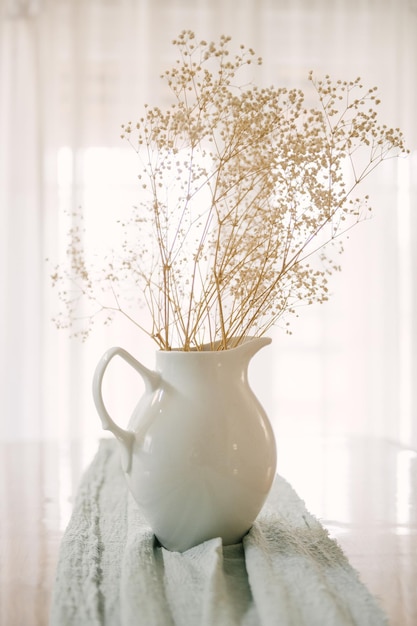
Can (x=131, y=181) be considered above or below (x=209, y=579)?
above

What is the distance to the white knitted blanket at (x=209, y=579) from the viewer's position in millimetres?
646

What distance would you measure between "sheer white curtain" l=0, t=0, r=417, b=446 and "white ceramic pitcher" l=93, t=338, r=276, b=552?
232 cm

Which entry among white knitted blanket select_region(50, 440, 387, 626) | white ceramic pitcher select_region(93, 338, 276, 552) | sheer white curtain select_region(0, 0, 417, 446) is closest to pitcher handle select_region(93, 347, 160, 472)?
white ceramic pitcher select_region(93, 338, 276, 552)

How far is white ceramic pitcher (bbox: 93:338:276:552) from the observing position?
0.82m

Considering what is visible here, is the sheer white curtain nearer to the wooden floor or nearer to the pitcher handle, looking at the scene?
the wooden floor

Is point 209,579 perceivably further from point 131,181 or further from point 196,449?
point 131,181

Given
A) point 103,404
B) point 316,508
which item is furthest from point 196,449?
point 316,508

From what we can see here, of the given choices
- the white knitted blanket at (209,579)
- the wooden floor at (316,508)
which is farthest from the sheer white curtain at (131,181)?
the white knitted blanket at (209,579)

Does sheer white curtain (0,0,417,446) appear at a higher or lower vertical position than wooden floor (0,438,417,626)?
higher

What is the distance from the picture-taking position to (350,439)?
1619 millimetres

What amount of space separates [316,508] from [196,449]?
297 mm

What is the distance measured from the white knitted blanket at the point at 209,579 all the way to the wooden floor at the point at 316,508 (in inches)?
0.9

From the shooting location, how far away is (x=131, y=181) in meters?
3.16

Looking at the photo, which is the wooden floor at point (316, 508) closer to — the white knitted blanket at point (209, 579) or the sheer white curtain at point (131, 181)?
the white knitted blanket at point (209, 579)
